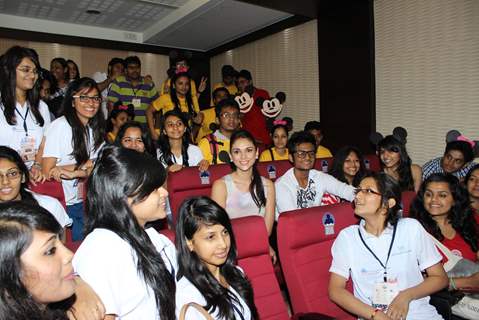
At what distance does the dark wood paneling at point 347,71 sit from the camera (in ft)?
16.7

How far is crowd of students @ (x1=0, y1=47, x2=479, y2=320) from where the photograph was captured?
98cm

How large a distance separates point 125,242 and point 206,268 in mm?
430

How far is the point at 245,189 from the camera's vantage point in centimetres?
261

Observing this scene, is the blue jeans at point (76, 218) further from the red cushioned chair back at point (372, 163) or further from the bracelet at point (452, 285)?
the red cushioned chair back at point (372, 163)

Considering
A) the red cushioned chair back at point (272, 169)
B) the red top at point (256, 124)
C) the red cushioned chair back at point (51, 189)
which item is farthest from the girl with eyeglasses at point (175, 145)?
the red top at point (256, 124)

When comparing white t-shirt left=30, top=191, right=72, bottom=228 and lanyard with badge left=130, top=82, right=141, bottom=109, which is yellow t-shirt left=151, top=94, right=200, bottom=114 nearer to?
lanyard with badge left=130, top=82, right=141, bottom=109

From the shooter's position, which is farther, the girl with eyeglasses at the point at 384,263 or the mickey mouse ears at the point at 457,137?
the mickey mouse ears at the point at 457,137

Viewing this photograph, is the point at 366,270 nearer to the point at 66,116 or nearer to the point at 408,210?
the point at 408,210

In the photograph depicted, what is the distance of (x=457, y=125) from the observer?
4.30 m

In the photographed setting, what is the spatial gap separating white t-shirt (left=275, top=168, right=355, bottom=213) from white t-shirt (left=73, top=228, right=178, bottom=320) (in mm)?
1743

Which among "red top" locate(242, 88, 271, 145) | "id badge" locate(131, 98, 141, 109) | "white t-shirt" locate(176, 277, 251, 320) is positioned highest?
"id badge" locate(131, 98, 141, 109)

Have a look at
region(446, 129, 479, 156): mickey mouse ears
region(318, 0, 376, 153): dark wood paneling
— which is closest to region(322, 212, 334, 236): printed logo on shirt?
region(446, 129, 479, 156): mickey mouse ears

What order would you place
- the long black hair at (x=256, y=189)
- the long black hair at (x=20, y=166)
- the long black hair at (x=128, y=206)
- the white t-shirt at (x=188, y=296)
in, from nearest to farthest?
the long black hair at (x=128, y=206)
the white t-shirt at (x=188, y=296)
the long black hair at (x=20, y=166)
the long black hair at (x=256, y=189)

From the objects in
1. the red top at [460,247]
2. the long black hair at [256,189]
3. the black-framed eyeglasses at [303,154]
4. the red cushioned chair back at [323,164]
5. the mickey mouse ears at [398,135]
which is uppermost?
the mickey mouse ears at [398,135]
